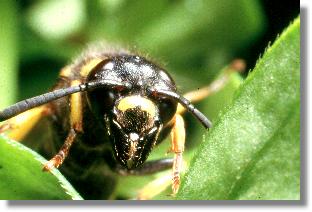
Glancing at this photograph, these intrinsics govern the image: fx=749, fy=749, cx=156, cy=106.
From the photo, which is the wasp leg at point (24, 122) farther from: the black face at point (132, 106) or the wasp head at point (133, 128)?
the wasp head at point (133, 128)

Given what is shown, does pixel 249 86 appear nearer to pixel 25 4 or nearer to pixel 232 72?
pixel 232 72

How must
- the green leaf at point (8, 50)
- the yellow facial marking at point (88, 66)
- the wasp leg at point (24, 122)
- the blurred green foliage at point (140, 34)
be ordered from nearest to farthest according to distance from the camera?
1. the yellow facial marking at point (88, 66)
2. the wasp leg at point (24, 122)
3. the green leaf at point (8, 50)
4. the blurred green foliage at point (140, 34)

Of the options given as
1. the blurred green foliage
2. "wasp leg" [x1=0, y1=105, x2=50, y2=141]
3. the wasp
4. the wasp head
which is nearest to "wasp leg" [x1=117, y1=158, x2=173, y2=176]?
the wasp

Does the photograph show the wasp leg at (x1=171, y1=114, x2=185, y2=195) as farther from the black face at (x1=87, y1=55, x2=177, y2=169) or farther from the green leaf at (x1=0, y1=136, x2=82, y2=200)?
the green leaf at (x1=0, y1=136, x2=82, y2=200)

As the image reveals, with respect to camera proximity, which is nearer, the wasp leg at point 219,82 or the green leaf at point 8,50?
the green leaf at point 8,50

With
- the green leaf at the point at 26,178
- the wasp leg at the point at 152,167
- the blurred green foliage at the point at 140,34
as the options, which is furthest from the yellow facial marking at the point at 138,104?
the blurred green foliage at the point at 140,34

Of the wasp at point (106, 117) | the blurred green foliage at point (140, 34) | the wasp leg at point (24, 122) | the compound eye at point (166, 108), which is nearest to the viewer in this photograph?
the wasp at point (106, 117)

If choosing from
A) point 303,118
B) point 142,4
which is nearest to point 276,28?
point 142,4

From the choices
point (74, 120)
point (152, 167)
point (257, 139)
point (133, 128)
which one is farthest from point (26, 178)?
point (257, 139)
